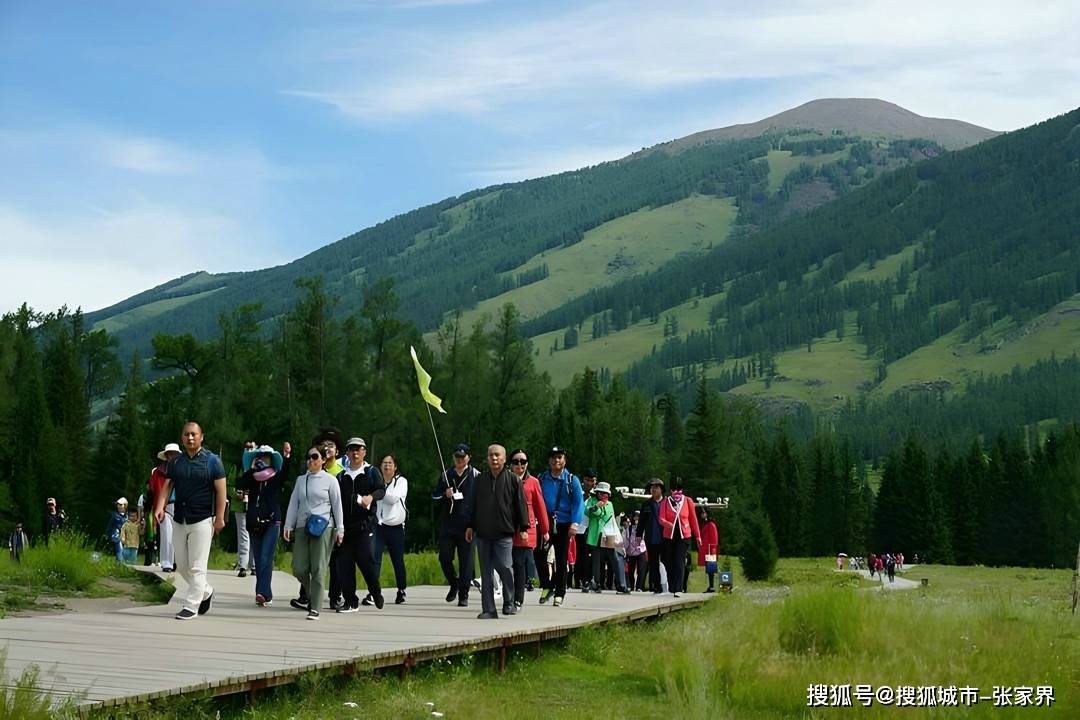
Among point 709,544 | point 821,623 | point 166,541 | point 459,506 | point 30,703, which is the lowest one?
point 821,623

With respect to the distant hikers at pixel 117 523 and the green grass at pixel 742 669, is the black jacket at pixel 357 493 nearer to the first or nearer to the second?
the green grass at pixel 742 669

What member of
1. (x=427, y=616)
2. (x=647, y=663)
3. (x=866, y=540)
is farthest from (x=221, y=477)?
(x=866, y=540)

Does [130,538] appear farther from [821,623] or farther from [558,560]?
[821,623]

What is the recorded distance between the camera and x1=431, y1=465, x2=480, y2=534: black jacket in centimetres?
1739

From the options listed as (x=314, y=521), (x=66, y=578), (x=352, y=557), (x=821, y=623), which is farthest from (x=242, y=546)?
(x=821, y=623)

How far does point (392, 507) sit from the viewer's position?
56.2 ft

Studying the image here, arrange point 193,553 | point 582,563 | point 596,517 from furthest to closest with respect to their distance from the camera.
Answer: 1. point 582,563
2. point 596,517
3. point 193,553

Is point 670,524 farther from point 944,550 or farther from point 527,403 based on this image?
point 944,550

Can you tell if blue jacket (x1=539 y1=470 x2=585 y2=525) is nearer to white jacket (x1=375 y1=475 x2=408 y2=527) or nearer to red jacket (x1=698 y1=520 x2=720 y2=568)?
white jacket (x1=375 y1=475 x2=408 y2=527)

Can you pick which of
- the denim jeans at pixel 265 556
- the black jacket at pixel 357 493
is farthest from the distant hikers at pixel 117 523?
the black jacket at pixel 357 493

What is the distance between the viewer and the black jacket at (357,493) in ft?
51.4

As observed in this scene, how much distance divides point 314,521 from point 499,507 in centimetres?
208

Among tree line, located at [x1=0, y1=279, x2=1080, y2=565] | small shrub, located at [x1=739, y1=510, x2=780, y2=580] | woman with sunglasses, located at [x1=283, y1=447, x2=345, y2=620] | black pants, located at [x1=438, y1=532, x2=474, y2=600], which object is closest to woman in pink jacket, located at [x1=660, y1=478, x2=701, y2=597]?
black pants, located at [x1=438, y1=532, x2=474, y2=600]

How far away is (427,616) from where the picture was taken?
16.0 m
